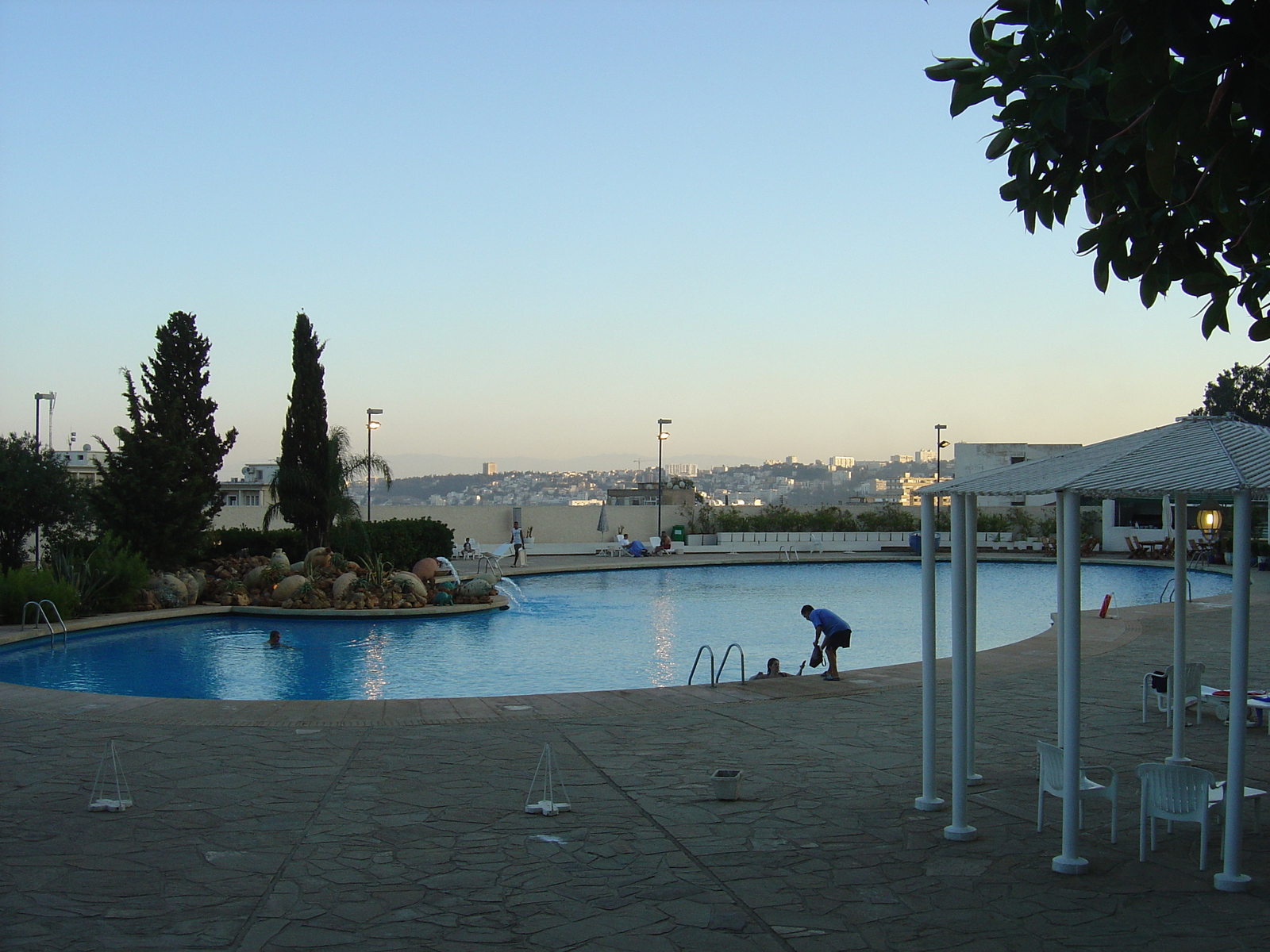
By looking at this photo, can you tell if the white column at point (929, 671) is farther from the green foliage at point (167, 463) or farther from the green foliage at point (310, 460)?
the green foliage at point (310, 460)

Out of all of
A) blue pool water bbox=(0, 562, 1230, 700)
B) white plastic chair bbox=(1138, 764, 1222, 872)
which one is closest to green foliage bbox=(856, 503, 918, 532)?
blue pool water bbox=(0, 562, 1230, 700)

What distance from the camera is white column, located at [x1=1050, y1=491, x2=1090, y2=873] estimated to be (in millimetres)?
5379

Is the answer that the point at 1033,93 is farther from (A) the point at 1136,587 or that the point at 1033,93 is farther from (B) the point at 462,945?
(A) the point at 1136,587

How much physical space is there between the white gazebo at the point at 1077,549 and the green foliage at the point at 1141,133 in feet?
3.60

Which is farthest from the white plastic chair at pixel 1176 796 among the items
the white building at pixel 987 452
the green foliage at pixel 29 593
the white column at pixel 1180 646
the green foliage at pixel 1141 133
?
the white building at pixel 987 452

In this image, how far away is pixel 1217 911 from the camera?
484 centimetres

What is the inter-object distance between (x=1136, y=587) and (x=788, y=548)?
11.9m

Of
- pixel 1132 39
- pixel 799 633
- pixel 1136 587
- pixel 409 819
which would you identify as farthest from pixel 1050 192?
pixel 1136 587

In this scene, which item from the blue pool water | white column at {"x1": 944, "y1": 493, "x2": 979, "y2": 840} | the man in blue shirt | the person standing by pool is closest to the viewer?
white column at {"x1": 944, "y1": 493, "x2": 979, "y2": 840}

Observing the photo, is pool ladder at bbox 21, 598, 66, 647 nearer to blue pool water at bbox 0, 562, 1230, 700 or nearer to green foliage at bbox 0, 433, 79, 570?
blue pool water at bbox 0, 562, 1230, 700

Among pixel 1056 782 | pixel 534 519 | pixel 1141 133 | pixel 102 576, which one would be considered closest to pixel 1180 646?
pixel 1056 782

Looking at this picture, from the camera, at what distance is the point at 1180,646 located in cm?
751

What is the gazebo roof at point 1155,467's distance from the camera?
215 inches

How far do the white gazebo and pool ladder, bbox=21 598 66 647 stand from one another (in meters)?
13.4
